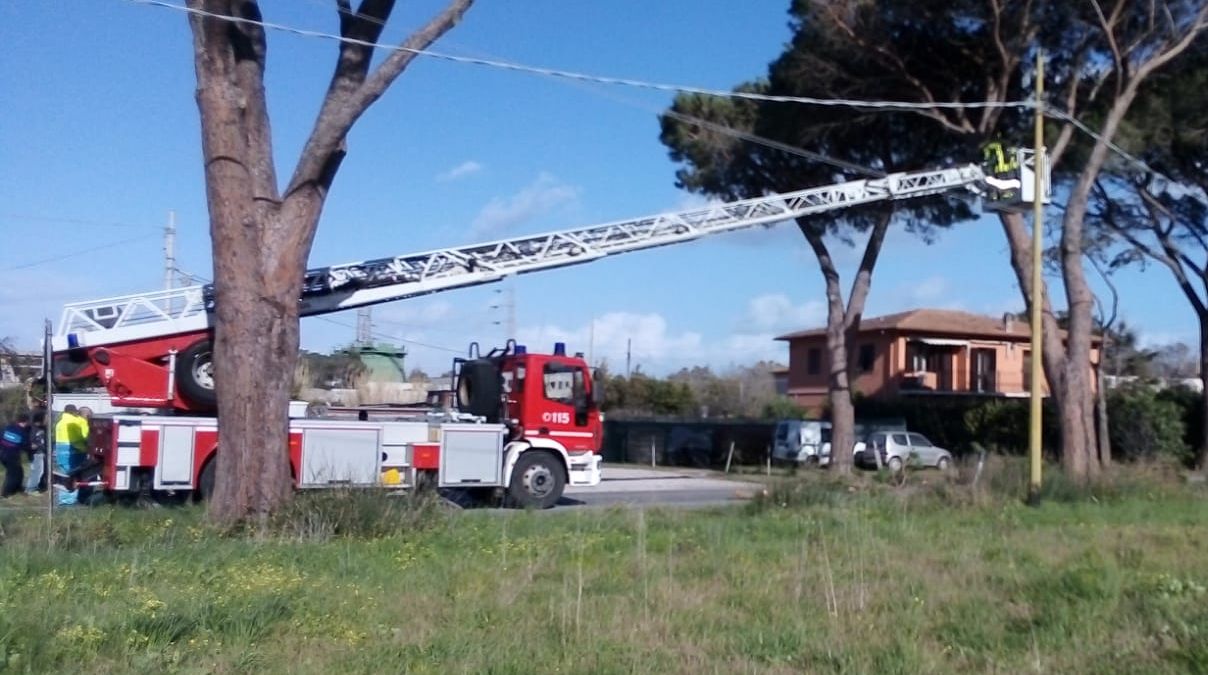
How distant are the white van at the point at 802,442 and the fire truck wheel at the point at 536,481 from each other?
2123 cm

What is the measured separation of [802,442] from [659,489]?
512 inches

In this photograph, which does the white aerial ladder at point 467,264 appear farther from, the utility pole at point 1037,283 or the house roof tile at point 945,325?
the house roof tile at point 945,325

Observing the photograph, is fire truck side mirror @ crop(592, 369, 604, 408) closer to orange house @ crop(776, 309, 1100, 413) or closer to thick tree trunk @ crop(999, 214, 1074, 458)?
thick tree trunk @ crop(999, 214, 1074, 458)

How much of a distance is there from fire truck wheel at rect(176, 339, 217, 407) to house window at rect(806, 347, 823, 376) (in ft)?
150

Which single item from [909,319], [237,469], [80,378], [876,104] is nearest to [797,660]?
[237,469]

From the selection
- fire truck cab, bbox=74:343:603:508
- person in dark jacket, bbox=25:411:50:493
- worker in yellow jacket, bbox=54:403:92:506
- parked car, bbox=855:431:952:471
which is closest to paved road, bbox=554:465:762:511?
fire truck cab, bbox=74:343:603:508

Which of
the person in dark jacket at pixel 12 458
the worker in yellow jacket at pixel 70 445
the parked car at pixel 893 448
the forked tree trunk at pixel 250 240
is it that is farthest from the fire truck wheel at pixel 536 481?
the parked car at pixel 893 448

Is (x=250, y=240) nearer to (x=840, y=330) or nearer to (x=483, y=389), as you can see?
(x=483, y=389)

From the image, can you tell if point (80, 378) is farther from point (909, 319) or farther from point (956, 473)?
point (909, 319)

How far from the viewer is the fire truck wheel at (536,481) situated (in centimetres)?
2252

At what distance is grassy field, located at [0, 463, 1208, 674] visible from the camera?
27.4ft

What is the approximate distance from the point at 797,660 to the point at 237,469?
8.33 metres

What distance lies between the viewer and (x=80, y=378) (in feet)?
65.5

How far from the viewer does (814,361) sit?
63531 millimetres
